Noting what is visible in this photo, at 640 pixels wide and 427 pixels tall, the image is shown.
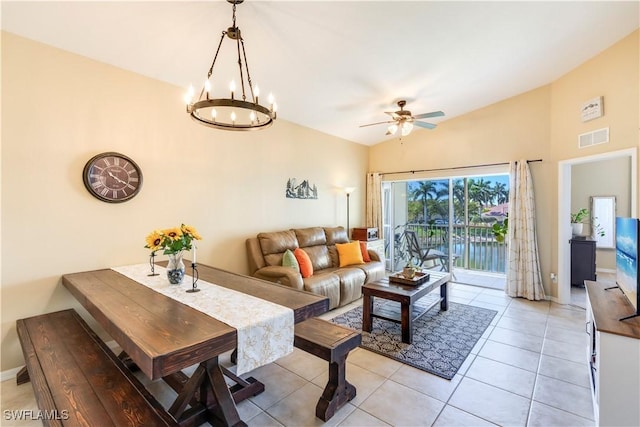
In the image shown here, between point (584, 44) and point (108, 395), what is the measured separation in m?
5.32

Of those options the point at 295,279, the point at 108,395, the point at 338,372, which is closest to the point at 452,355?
the point at 338,372

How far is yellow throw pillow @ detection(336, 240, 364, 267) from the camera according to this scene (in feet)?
15.4

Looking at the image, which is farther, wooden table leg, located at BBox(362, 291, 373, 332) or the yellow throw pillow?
the yellow throw pillow

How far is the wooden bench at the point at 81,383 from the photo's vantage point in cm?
137

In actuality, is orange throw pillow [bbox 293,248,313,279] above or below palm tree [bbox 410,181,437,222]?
below

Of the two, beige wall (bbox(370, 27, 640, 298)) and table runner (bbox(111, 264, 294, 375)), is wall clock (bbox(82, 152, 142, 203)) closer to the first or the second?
table runner (bbox(111, 264, 294, 375))

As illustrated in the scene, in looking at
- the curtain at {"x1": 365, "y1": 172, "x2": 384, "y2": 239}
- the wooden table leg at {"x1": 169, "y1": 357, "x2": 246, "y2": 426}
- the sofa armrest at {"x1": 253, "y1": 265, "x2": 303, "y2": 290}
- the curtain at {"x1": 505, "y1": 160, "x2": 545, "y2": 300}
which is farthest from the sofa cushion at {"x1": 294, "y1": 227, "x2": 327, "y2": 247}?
the curtain at {"x1": 505, "y1": 160, "x2": 545, "y2": 300}

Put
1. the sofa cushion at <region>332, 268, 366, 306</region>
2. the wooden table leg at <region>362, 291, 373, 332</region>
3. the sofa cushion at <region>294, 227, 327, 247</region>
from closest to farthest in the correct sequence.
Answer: the wooden table leg at <region>362, 291, 373, 332</region> < the sofa cushion at <region>332, 268, 366, 306</region> < the sofa cushion at <region>294, 227, 327, 247</region>

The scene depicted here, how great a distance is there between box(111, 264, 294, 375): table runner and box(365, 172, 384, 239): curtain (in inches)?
179

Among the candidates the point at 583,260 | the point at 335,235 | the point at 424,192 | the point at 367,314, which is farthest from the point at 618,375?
the point at 424,192

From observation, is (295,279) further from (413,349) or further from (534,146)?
(534,146)

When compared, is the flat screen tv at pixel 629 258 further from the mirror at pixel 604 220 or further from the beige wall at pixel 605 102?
the mirror at pixel 604 220

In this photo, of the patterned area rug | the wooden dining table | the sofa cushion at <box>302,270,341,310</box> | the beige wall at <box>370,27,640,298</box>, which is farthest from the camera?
the sofa cushion at <box>302,270,341,310</box>

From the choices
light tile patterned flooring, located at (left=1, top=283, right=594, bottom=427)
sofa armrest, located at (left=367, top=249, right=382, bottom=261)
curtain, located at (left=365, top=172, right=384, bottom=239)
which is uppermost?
curtain, located at (left=365, top=172, right=384, bottom=239)
